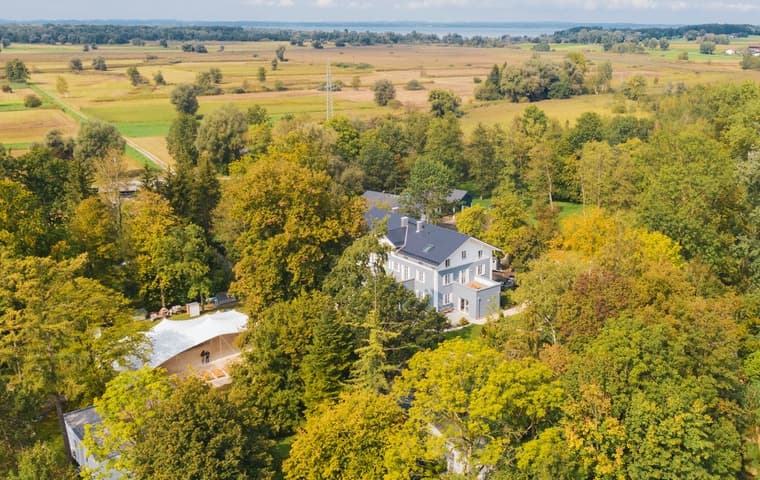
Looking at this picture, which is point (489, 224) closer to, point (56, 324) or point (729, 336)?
point (729, 336)

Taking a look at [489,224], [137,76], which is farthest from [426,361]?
[137,76]

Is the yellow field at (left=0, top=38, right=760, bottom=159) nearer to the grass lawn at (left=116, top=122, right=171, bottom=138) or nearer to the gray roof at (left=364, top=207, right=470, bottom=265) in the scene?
the grass lawn at (left=116, top=122, right=171, bottom=138)


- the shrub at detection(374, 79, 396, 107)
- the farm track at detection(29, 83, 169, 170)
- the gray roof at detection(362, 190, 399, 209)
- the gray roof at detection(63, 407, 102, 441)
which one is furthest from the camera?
the shrub at detection(374, 79, 396, 107)

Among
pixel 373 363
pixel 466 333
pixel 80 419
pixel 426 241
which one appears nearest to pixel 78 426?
pixel 80 419

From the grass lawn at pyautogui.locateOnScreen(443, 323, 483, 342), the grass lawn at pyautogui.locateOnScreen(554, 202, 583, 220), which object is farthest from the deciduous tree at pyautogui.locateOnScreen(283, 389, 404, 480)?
the grass lawn at pyautogui.locateOnScreen(554, 202, 583, 220)

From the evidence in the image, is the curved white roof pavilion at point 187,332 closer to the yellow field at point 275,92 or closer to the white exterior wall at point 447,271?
the white exterior wall at point 447,271

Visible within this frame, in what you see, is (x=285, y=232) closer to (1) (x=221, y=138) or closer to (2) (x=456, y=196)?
(2) (x=456, y=196)

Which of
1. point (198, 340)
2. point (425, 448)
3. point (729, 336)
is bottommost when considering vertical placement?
point (198, 340)
